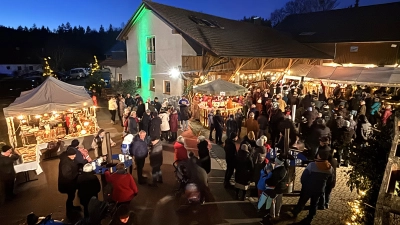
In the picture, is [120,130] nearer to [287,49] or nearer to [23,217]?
[23,217]

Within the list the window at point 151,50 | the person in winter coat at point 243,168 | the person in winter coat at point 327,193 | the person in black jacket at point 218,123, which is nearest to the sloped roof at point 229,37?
the window at point 151,50

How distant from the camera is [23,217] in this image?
6.28 m

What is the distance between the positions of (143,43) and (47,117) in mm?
9257

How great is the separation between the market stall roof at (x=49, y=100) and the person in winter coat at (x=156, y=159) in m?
4.95

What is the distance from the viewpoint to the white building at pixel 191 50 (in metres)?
16.3

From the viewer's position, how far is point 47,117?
1251 cm

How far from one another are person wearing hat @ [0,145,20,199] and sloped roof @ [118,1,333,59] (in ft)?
35.2

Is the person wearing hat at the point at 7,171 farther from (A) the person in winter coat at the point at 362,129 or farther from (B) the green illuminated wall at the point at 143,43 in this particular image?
(B) the green illuminated wall at the point at 143,43

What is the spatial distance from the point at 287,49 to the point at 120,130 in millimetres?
13173

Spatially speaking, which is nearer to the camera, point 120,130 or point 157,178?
point 157,178

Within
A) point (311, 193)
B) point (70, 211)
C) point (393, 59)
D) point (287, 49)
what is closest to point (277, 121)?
point (311, 193)

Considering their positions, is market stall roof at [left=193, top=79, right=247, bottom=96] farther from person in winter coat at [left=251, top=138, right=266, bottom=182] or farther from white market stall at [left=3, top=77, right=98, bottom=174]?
person in winter coat at [left=251, top=138, right=266, bottom=182]

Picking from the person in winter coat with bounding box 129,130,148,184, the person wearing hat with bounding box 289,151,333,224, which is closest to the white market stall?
the person in winter coat with bounding box 129,130,148,184

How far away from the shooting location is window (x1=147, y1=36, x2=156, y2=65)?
18.8 meters
